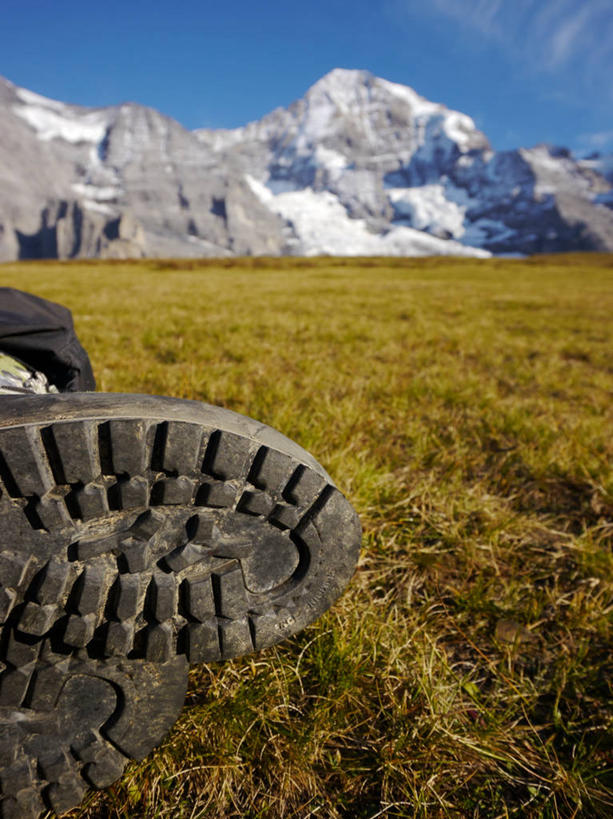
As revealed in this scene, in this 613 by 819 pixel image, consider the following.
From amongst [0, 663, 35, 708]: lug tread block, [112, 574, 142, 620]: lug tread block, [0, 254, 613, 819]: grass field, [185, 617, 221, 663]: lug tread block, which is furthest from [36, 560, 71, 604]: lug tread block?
[0, 254, 613, 819]: grass field

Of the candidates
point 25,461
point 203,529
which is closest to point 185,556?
point 203,529

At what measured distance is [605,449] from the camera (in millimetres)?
3225

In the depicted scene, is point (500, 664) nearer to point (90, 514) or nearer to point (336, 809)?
point (336, 809)

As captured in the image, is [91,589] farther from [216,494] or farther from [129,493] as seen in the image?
[216,494]

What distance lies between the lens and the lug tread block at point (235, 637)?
112 cm

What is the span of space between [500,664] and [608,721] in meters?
0.32

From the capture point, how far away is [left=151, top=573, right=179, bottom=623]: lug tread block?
102 cm

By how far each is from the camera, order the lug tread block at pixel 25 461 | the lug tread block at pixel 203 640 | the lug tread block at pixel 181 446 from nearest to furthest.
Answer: the lug tread block at pixel 25 461 → the lug tread block at pixel 181 446 → the lug tread block at pixel 203 640

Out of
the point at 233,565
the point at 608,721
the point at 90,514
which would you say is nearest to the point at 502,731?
the point at 608,721

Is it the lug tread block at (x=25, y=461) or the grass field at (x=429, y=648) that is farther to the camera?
the grass field at (x=429, y=648)

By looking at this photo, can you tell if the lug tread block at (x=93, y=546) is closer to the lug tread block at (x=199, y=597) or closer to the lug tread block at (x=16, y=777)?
the lug tread block at (x=199, y=597)

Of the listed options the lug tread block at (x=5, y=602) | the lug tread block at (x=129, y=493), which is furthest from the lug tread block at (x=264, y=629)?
the lug tread block at (x=5, y=602)

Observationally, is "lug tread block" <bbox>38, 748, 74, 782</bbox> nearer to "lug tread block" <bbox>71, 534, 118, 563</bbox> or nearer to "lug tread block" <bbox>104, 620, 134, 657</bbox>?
"lug tread block" <bbox>104, 620, 134, 657</bbox>

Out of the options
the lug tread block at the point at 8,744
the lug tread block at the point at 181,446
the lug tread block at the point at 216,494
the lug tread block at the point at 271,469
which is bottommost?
the lug tread block at the point at 8,744
